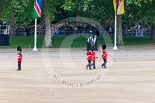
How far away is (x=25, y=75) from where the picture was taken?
85.4ft

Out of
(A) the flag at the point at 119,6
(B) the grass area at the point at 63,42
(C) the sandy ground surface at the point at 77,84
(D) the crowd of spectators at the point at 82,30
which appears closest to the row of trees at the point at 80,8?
(A) the flag at the point at 119,6

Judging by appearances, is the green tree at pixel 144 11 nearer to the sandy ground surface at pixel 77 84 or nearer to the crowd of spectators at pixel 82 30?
the crowd of spectators at pixel 82 30

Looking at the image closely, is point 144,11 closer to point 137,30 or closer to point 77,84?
point 137,30

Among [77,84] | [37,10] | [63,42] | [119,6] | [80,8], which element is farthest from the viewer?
[63,42]

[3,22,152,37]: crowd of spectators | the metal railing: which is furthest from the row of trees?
[3,22,152,37]: crowd of spectators

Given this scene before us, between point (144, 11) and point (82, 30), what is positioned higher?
point (144, 11)

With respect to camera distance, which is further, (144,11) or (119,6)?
(144,11)

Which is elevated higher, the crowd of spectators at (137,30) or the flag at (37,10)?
the flag at (37,10)

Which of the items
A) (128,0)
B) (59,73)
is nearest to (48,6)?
(128,0)

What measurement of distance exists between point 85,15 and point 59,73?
68407 millimetres

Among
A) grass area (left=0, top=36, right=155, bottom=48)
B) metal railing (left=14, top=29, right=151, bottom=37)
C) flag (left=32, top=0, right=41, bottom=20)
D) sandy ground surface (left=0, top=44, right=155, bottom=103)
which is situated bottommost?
sandy ground surface (left=0, top=44, right=155, bottom=103)

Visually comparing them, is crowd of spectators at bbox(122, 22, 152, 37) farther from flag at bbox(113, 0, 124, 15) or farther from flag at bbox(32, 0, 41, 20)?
flag at bbox(32, 0, 41, 20)

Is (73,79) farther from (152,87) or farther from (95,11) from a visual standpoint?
(95,11)

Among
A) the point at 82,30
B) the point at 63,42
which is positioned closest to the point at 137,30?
the point at 82,30
